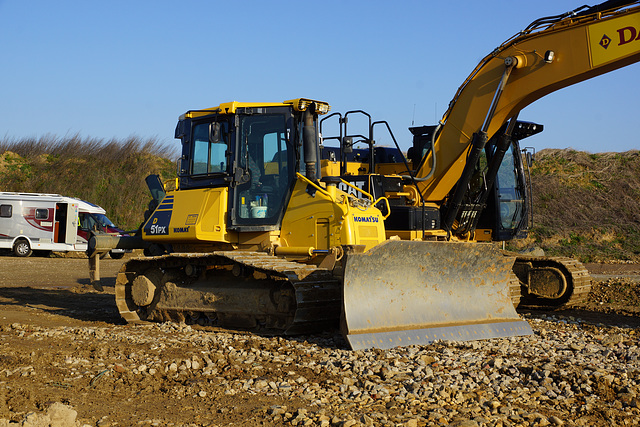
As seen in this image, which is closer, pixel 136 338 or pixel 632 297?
pixel 136 338

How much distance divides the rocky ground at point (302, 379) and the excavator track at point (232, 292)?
27cm

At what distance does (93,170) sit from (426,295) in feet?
87.6

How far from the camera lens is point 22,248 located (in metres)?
24.2

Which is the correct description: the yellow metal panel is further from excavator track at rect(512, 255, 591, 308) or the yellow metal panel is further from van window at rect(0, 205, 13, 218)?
van window at rect(0, 205, 13, 218)

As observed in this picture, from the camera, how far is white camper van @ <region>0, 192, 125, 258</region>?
2412 cm

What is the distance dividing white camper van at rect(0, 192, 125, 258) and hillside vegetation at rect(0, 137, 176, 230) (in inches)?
198

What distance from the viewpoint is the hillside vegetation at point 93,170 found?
98.9 ft

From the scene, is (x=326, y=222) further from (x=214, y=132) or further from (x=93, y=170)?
(x=93, y=170)

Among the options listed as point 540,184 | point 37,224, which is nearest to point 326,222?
point 37,224

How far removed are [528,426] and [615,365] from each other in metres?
2.15

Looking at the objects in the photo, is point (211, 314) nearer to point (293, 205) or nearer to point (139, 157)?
point (293, 205)

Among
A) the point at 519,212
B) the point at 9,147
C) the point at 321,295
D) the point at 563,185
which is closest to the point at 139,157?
the point at 9,147

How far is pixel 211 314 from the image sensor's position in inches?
328

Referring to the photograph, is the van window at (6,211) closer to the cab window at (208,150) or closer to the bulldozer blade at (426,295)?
the cab window at (208,150)
